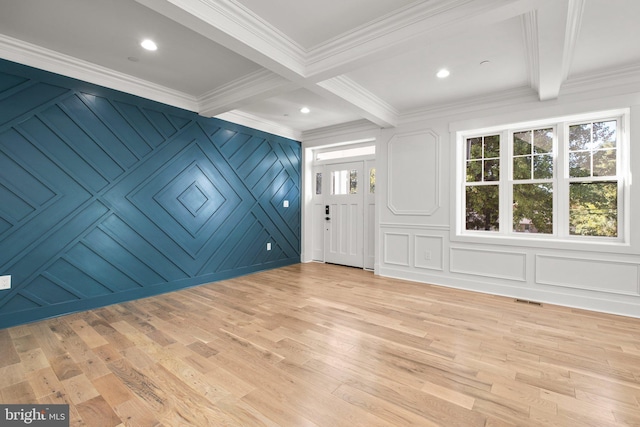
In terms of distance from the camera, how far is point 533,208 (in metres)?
3.80

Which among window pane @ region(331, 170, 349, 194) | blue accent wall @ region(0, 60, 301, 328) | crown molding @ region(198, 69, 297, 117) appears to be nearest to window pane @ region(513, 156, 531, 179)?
window pane @ region(331, 170, 349, 194)

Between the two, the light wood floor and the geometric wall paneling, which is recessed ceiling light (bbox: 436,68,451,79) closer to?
the geometric wall paneling

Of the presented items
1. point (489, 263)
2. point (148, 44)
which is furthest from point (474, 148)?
point (148, 44)

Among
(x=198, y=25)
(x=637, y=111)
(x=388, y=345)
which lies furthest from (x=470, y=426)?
(x=637, y=111)

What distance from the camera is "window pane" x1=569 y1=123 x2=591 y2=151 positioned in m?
3.50

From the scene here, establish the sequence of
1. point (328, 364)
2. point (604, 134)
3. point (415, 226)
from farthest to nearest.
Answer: point (415, 226) < point (604, 134) < point (328, 364)

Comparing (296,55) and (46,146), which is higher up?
(296,55)

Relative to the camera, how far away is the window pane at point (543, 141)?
12.2 feet

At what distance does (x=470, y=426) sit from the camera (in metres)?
1.51

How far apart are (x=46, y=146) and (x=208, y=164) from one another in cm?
177

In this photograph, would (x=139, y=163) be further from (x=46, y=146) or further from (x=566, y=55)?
(x=566, y=55)

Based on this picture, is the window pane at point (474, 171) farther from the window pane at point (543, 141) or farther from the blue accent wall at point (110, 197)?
the blue accent wall at point (110, 197)

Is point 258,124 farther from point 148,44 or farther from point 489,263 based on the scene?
point 489,263

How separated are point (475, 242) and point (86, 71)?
5141 millimetres
